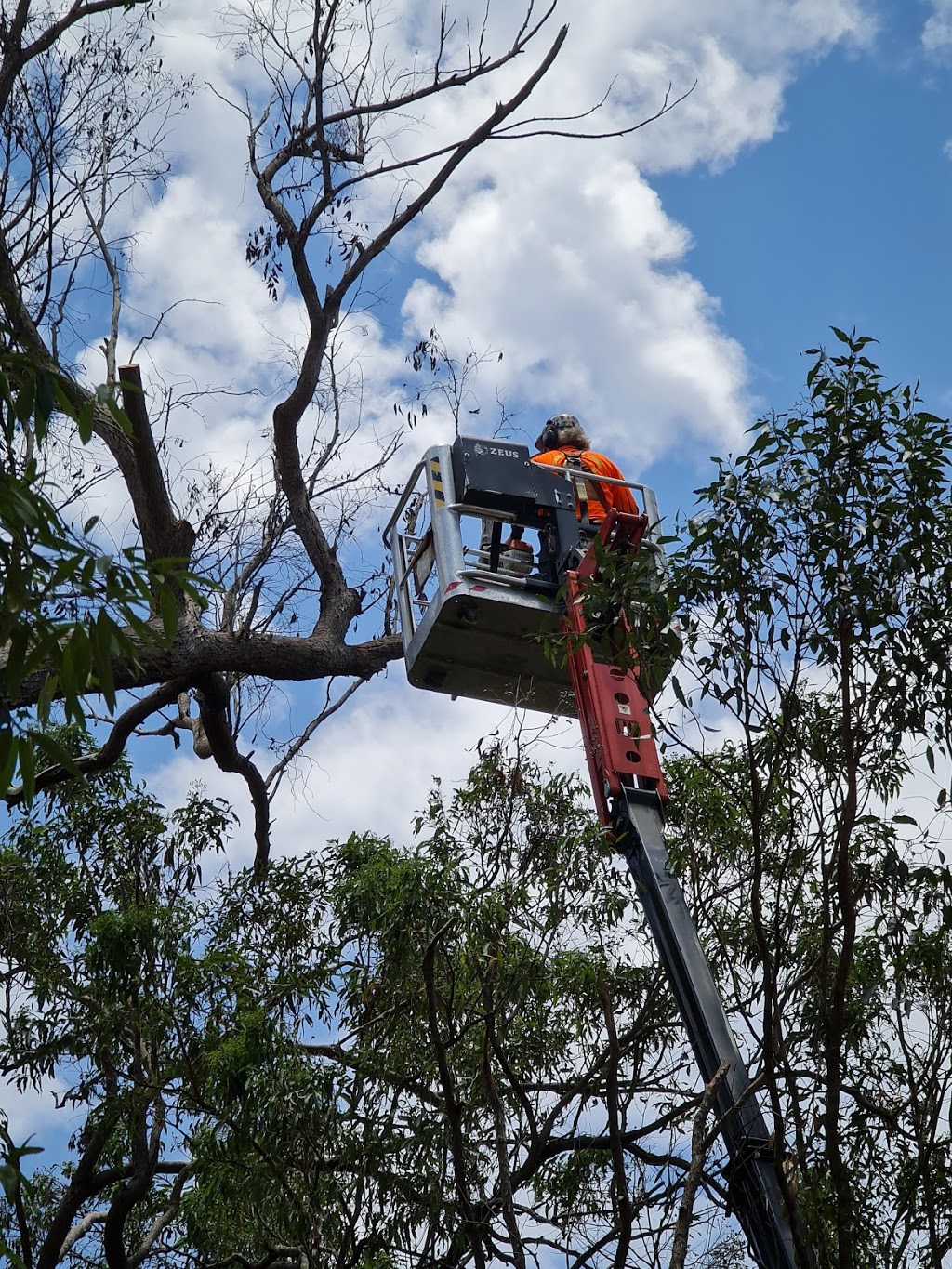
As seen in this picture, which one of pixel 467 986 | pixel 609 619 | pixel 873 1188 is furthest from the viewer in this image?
pixel 467 986

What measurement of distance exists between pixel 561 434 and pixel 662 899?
12.3 ft

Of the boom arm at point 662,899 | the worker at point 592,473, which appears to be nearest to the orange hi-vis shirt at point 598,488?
the worker at point 592,473

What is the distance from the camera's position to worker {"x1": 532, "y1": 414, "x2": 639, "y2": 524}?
349 inches

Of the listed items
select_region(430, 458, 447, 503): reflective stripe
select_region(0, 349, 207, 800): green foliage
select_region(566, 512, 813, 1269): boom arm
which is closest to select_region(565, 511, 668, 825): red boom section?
select_region(566, 512, 813, 1269): boom arm

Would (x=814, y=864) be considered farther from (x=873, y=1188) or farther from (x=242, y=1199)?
(x=242, y=1199)

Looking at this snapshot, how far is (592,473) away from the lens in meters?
8.82

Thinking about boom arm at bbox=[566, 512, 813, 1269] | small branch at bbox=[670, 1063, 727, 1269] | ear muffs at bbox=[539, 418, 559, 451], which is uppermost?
ear muffs at bbox=[539, 418, 559, 451]

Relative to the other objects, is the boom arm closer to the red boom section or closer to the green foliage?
the red boom section

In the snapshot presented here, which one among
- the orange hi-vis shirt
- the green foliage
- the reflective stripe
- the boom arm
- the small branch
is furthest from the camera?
the orange hi-vis shirt

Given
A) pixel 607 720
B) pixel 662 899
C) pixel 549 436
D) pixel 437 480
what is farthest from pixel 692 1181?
pixel 549 436

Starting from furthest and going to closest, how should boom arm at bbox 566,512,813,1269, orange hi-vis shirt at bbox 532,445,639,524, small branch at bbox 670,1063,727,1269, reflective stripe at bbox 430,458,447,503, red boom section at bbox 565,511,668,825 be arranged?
orange hi-vis shirt at bbox 532,445,639,524 → reflective stripe at bbox 430,458,447,503 → red boom section at bbox 565,511,668,825 → boom arm at bbox 566,512,813,1269 → small branch at bbox 670,1063,727,1269

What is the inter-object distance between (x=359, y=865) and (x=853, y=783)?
350 centimetres

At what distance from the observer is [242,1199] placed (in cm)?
687

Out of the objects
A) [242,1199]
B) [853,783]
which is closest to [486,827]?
[242,1199]
